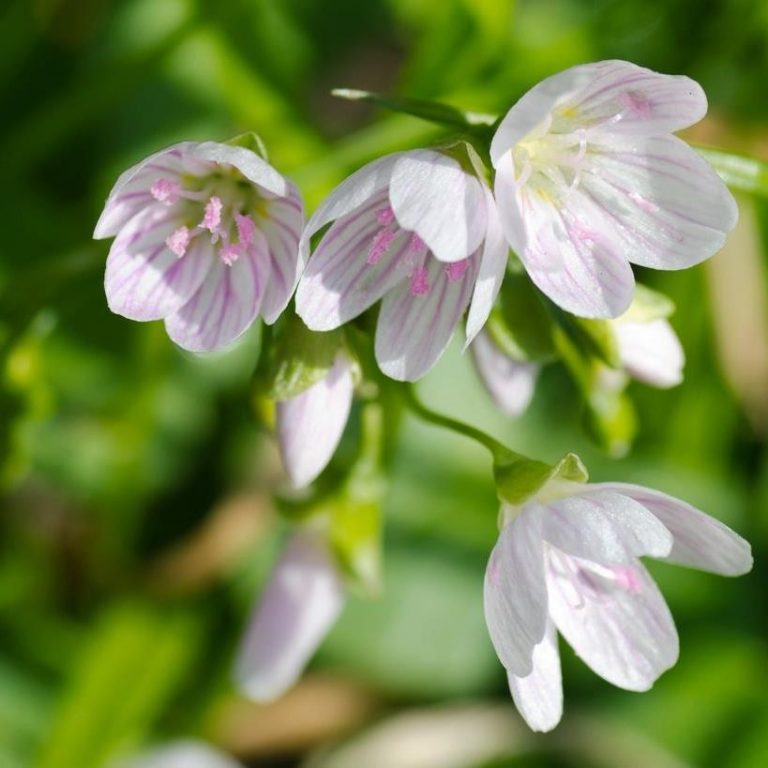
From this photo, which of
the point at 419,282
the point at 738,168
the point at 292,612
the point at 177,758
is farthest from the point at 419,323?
the point at 177,758

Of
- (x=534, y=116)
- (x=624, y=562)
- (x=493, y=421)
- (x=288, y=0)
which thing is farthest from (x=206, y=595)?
(x=534, y=116)

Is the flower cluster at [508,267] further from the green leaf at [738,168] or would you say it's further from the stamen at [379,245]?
the green leaf at [738,168]

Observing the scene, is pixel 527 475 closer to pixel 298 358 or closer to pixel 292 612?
pixel 298 358

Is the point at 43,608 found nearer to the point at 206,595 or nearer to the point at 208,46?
the point at 206,595

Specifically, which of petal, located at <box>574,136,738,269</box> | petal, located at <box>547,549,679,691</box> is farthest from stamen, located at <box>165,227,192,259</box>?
petal, located at <box>547,549,679,691</box>

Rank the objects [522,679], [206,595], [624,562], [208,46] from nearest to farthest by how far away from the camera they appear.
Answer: [624,562] → [522,679] → [208,46] → [206,595]

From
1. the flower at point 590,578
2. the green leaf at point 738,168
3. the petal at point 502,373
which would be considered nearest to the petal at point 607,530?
the flower at point 590,578

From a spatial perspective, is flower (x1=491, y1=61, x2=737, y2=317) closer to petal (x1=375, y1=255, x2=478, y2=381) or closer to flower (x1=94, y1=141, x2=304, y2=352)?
petal (x1=375, y1=255, x2=478, y2=381)
